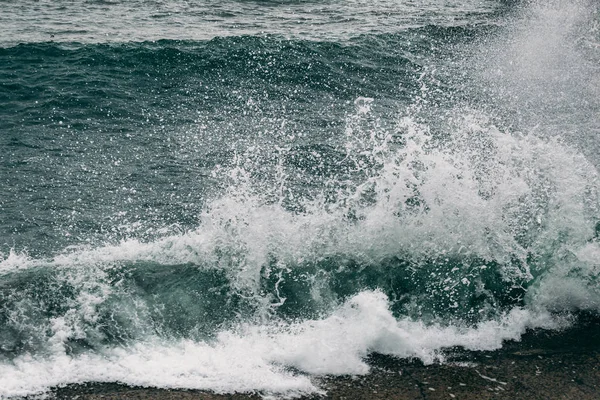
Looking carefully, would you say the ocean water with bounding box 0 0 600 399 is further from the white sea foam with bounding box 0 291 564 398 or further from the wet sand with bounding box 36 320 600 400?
the wet sand with bounding box 36 320 600 400

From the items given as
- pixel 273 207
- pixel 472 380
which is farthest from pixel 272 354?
pixel 273 207

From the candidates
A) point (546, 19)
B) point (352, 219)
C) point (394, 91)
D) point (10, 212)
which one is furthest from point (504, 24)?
point (10, 212)

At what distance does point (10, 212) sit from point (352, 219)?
3.80 metres

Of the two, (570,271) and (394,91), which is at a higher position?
(394,91)

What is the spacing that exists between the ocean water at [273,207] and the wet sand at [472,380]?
0.14 m

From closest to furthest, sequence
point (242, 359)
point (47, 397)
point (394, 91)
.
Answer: point (47, 397) < point (242, 359) < point (394, 91)

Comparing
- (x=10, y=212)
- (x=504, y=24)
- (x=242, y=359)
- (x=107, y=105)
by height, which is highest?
(x=504, y=24)

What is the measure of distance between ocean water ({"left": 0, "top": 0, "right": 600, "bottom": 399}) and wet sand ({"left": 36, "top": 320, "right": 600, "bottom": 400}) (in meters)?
0.14

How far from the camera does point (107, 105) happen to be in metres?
10.9

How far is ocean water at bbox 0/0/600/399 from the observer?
6199 mm

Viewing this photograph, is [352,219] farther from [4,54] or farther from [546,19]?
[546,19]

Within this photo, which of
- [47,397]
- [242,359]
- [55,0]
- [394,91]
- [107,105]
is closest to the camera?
[47,397]

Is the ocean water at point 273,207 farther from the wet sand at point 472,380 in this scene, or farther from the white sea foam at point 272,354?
the wet sand at point 472,380

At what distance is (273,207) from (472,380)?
9.06ft
